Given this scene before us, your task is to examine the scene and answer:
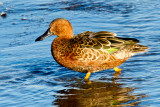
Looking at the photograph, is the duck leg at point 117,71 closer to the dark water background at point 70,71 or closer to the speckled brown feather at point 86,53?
the dark water background at point 70,71

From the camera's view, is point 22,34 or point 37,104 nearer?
point 37,104

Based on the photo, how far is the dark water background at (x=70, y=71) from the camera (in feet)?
19.3

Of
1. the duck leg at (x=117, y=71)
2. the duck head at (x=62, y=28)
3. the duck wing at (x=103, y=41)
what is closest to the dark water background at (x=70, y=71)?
the duck leg at (x=117, y=71)

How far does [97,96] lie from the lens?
599cm

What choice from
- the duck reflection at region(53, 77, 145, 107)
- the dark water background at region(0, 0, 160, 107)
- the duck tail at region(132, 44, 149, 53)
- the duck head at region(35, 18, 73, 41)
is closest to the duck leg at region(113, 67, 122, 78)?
the dark water background at region(0, 0, 160, 107)

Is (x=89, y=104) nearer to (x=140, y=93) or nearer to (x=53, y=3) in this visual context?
(x=140, y=93)

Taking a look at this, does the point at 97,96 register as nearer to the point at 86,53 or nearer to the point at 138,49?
the point at 86,53

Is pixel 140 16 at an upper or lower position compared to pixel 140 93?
upper

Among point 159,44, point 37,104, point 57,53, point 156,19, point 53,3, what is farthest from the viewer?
point 53,3

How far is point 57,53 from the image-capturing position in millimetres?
6727

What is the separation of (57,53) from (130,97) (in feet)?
5.48

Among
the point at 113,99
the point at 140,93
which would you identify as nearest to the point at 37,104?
the point at 113,99

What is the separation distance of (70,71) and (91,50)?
39.7 inches

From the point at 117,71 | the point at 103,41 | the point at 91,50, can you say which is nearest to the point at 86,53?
the point at 91,50
